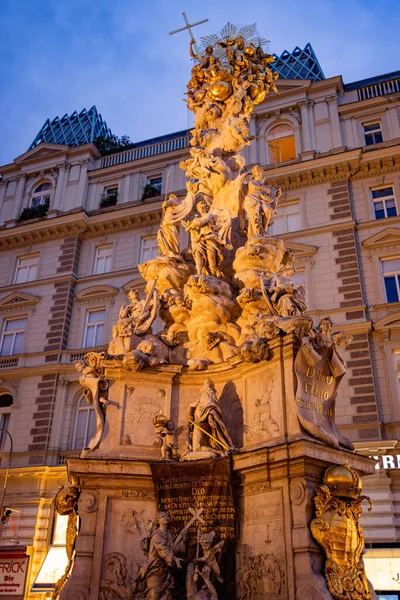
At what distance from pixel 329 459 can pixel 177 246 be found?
518cm

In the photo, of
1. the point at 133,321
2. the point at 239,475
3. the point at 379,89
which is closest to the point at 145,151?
the point at 379,89

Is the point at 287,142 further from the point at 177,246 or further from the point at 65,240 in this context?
the point at 177,246

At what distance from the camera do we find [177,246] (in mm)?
10867

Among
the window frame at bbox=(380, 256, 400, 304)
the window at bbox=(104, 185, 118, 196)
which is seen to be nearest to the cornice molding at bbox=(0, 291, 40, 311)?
the window at bbox=(104, 185, 118, 196)

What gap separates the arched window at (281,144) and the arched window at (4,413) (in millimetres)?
14461

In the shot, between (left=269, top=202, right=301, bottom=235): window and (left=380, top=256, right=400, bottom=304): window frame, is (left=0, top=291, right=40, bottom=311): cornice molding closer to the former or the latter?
(left=269, top=202, right=301, bottom=235): window

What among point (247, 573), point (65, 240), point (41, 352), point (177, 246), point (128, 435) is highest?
point (65, 240)

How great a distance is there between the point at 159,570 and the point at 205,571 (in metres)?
0.53

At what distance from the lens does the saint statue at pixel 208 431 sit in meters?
7.70

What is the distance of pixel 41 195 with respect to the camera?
28859mm

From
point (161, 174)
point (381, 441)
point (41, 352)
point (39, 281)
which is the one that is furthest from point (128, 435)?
point (161, 174)

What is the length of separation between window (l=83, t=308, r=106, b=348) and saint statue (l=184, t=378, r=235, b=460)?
15792 mm

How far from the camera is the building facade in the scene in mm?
18484

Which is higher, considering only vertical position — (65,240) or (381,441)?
(65,240)
